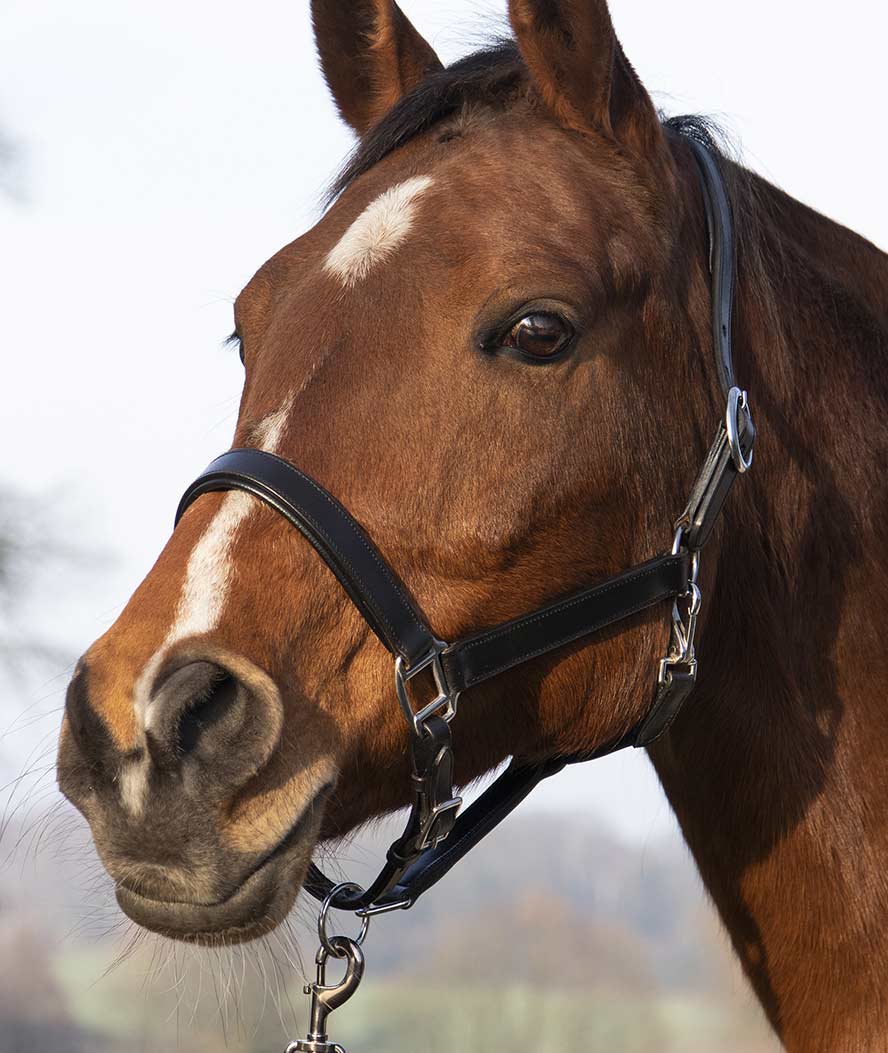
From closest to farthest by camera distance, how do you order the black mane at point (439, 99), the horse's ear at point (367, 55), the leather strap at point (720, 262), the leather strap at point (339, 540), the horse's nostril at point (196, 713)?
the horse's nostril at point (196, 713), the leather strap at point (339, 540), the leather strap at point (720, 262), the black mane at point (439, 99), the horse's ear at point (367, 55)

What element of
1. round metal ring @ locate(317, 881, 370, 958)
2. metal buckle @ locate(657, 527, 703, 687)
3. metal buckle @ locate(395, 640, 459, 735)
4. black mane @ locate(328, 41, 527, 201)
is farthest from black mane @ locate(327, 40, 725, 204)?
round metal ring @ locate(317, 881, 370, 958)

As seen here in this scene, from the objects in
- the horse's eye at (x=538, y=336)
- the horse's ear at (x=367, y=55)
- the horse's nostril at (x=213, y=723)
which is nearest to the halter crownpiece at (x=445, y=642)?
the horse's nostril at (x=213, y=723)

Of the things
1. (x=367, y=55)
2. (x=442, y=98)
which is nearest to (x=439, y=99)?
(x=442, y=98)

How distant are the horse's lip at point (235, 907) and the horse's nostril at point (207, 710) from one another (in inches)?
10.5

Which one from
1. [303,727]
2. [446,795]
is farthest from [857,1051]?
[303,727]

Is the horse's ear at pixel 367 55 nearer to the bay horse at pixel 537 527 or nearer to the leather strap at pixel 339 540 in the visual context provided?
the bay horse at pixel 537 527

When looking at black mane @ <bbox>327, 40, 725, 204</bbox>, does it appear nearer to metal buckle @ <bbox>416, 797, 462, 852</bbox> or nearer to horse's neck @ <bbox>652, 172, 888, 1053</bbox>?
horse's neck @ <bbox>652, 172, 888, 1053</bbox>

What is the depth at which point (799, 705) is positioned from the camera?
2924 millimetres

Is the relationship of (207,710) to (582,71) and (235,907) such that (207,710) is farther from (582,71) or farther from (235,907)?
(582,71)

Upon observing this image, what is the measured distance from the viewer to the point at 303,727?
234 centimetres

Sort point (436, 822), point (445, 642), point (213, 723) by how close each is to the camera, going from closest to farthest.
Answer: point (213, 723) → point (445, 642) → point (436, 822)

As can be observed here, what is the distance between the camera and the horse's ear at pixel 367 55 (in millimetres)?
3508

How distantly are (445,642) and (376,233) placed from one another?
0.95 metres

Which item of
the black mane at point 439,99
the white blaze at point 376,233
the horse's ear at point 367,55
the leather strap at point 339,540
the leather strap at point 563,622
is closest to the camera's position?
the leather strap at point 339,540
